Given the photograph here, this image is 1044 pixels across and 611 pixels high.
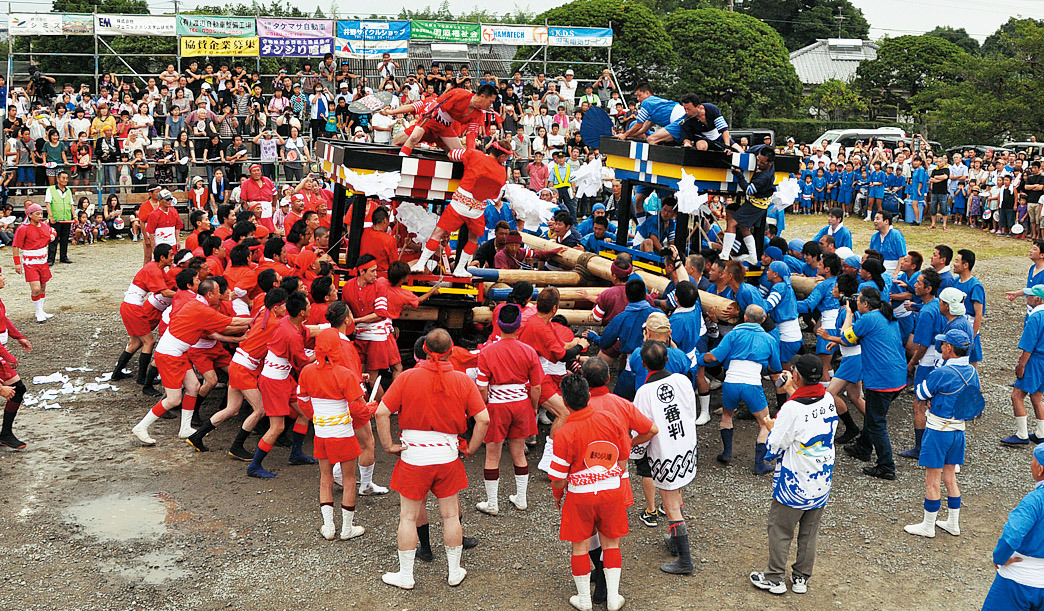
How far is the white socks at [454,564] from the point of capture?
5965 millimetres

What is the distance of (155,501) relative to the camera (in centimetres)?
719

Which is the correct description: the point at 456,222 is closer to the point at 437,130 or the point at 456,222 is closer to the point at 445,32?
the point at 437,130

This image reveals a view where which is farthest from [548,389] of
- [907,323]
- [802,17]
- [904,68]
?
[802,17]

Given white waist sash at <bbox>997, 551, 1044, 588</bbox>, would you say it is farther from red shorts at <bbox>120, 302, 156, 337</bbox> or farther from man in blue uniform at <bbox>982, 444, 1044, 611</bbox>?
red shorts at <bbox>120, 302, 156, 337</bbox>

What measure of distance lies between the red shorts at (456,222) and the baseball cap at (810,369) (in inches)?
165

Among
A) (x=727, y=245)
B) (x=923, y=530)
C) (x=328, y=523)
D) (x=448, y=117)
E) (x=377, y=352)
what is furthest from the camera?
(x=727, y=245)

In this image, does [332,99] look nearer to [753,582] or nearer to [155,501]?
[155,501]

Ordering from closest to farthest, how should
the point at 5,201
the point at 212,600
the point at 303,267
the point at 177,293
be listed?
1. the point at 212,600
2. the point at 177,293
3. the point at 303,267
4. the point at 5,201

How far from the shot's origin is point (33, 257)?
1216 centimetres

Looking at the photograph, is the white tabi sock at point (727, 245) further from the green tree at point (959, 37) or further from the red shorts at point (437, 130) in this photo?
the green tree at point (959, 37)

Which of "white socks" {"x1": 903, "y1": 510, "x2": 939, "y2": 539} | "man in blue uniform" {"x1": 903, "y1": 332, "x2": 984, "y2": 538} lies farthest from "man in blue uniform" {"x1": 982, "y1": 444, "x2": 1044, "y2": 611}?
"white socks" {"x1": 903, "y1": 510, "x2": 939, "y2": 539}

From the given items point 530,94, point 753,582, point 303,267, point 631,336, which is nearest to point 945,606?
point 753,582

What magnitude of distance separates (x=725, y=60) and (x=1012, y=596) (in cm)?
3573

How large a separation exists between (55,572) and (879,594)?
559cm
